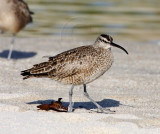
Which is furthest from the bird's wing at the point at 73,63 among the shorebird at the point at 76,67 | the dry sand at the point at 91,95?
the dry sand at the point at 91,95

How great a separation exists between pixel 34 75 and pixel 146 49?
675cm

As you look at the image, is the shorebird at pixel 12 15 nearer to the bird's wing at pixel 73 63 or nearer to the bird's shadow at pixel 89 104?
the bird's shadow at pixel 89 104

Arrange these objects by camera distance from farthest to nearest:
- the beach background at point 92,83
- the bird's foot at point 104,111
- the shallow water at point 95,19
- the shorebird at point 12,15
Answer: the shallow water at point 95,19 < the shorebird at point 12,15 < the bird's foot at point 104,111 < the beach background at point 92,83

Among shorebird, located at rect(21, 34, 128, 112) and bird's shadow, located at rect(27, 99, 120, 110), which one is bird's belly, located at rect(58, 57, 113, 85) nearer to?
shorebird, located at rect(21, 34, 128, 112)

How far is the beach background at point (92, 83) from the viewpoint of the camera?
21.4ft

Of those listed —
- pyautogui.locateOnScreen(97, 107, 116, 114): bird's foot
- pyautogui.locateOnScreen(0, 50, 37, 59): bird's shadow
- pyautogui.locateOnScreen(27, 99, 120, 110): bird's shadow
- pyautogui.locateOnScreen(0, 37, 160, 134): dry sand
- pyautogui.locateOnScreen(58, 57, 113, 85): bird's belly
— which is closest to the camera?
pyautogui.locateOnScreen(0, 37, 160, 134): dry sand

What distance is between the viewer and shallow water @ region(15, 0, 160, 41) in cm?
1580

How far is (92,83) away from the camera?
31.4 feet

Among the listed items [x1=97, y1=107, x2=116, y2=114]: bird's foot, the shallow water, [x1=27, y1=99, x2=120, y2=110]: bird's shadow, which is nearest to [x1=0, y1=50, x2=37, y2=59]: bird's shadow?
the shallow water

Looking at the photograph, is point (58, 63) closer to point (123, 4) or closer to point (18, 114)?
point (18, 114)

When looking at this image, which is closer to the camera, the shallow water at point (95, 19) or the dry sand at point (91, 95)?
the dry sand at point (91, 95)

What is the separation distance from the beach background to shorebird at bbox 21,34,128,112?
464 mm

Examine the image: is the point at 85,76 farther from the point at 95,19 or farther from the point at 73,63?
the point at 95,19

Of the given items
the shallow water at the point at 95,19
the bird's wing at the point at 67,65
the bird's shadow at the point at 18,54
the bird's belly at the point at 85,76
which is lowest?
the bird's belly at the point at 85,76
